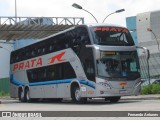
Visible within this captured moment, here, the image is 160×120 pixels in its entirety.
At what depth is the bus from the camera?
2020cm

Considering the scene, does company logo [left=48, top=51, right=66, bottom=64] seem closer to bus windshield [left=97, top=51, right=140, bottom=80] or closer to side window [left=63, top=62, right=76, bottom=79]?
side window [left=63, top=62, right=76, bottom=79]

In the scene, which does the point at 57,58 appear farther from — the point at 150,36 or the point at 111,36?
the point at 150,36

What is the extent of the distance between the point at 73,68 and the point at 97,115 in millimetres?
9175

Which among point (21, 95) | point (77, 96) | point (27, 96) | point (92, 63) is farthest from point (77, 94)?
point (21, 95)

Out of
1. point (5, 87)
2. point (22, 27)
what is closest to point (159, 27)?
point (5, 87)

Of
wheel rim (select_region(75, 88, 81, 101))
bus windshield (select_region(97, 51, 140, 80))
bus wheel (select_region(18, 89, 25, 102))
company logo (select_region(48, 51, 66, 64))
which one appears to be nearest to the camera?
bus windshield (select_region(97, 51, 140, 80))

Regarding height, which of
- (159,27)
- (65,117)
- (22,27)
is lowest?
(65,117)

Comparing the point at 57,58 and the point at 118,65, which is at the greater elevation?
the point at 57,58

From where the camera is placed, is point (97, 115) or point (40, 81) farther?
point (40, 81)

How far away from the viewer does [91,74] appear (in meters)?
20.5

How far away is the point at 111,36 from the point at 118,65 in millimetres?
1605

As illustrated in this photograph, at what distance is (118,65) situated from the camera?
20.5 metres

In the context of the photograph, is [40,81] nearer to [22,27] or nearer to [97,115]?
[22,27]

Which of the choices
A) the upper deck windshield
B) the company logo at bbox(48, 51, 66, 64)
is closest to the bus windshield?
the upper deck windshield
